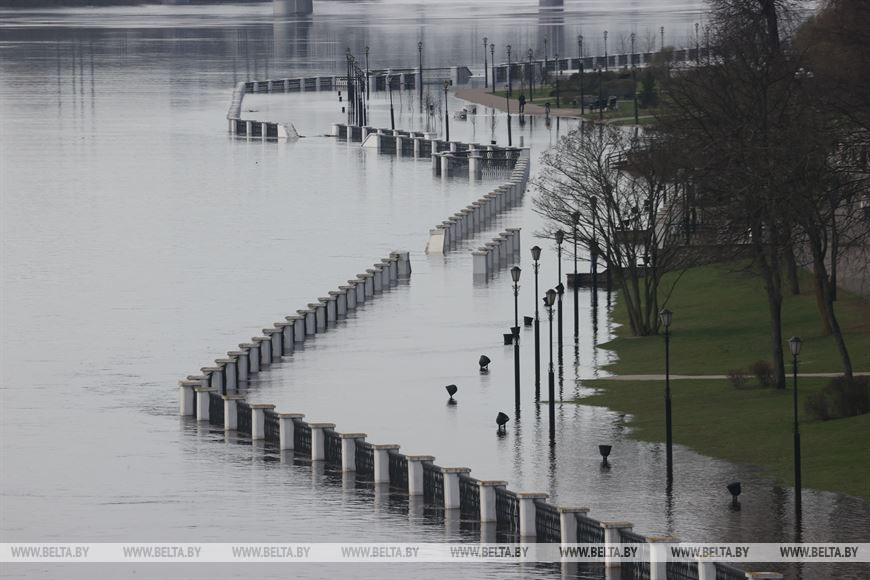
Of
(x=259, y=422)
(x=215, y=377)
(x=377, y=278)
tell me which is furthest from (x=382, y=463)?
(x=377, y=278)

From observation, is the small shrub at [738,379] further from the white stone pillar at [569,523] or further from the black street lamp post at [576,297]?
the white stone pillar at [569,523]

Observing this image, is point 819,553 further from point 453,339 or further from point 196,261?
point 196,261

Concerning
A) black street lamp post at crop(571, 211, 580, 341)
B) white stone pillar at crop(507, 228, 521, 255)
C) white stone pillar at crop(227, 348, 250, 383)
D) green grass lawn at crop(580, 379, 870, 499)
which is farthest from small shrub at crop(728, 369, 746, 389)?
white stone pillar at crop(507, 228, 521, 255)

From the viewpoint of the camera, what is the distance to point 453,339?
2761 inches

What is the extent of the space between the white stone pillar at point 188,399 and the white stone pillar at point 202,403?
679 mm

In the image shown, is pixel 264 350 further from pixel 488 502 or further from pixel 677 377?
pixel 488 502

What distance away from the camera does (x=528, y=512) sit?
4078 cm

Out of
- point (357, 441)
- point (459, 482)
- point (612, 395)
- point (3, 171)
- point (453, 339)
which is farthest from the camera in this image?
point (3, 171)


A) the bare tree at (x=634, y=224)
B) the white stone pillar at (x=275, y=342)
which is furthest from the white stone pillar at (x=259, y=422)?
the bare tree at (x=634, y=224)

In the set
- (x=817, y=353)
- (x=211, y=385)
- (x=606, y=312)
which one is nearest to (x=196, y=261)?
(x=606, y=312)

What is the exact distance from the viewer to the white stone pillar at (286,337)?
67750 mm

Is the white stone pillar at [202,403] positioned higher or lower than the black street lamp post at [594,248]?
lower

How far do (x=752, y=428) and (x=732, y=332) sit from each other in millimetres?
15992

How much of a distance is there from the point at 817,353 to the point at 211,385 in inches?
714
